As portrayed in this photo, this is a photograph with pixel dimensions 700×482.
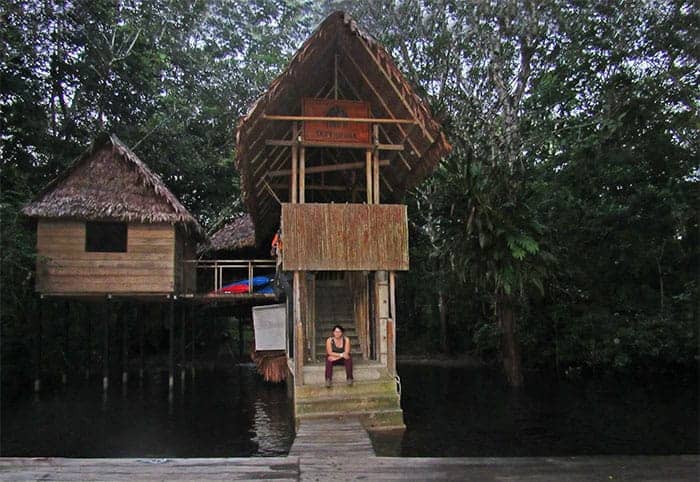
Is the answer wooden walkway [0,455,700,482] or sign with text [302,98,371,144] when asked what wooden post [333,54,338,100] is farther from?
wooden walkway [0,455,700,482]

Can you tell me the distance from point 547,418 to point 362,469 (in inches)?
249

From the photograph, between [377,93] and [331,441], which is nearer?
[331,441]

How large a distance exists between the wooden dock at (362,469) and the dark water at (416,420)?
2438 millimetres

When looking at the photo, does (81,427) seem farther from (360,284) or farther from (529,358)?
(529,358)

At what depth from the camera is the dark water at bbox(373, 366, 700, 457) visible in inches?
333

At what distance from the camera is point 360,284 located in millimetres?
12086

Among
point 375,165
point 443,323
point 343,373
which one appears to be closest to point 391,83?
point 375,165

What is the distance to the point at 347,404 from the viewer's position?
932 centimetres

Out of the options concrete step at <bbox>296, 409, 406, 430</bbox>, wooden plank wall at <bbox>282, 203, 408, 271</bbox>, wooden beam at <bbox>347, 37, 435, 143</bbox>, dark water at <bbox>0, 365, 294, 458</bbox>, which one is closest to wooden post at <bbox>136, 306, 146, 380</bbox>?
dark water at <bbox>0, 365, 294, 458</bbox>

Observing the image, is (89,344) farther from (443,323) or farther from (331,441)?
(331,441)

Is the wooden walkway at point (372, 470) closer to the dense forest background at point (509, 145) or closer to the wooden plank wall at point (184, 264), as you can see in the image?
the dense forest background at point (509, 145)

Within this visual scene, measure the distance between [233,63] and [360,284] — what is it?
16.7 metres

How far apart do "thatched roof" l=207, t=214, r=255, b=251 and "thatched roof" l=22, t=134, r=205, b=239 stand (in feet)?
14.0

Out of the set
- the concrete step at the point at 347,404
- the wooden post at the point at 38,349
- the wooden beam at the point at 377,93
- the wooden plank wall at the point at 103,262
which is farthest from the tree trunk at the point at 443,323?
the wooden post at the point at 38,349
